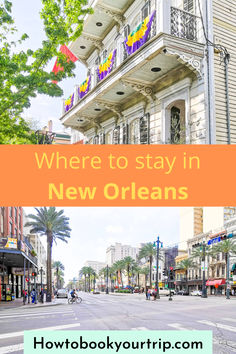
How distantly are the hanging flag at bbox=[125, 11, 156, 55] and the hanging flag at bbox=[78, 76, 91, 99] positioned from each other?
500 cm

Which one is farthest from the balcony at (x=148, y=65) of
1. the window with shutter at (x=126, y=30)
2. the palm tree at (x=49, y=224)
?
the palm tree at (x=49, y=224)

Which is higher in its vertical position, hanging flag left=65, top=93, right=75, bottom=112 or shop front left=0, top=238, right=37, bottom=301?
hanging flag left=65, top=93, right=75, bottom=112

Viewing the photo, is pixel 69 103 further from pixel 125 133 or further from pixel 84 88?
pixel 125 133

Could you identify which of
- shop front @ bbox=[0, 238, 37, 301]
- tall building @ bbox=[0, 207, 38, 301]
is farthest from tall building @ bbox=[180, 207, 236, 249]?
tall building @ bbox=[0, 207, 38, 301]

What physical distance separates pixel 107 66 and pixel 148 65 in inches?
123

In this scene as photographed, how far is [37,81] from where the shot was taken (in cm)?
1342

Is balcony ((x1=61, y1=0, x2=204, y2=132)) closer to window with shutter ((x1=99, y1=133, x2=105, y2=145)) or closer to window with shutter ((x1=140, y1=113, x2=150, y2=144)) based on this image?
window with shutter ((x1=99, y1=133, x2=105, y2=145))

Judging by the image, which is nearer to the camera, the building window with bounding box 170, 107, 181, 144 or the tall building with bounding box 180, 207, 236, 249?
the building window with bounding box 170, 107, 181, 144

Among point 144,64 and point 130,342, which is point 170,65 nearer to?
point 144,64

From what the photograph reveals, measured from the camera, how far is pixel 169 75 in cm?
1853

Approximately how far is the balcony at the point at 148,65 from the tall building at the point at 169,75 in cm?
4

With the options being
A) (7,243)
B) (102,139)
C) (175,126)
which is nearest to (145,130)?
(175,126)

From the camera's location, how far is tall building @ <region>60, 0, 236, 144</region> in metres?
16.4

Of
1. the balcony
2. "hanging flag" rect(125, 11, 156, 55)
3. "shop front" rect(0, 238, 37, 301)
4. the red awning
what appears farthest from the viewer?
the red awning
